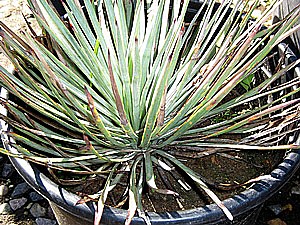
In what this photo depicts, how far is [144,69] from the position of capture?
1.28 m

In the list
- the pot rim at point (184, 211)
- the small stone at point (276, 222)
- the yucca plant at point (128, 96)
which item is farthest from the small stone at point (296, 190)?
the pot rim at point (184, 211)

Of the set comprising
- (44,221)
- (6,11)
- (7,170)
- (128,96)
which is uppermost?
(6,11)

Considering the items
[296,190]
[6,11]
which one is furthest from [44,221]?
[6,11]

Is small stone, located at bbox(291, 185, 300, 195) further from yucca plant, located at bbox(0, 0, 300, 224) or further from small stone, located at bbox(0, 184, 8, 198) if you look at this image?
small stone, located at bbox(0, 184, 8, 198)

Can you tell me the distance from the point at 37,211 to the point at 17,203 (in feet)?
0.28

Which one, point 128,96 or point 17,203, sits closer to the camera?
point 128,96

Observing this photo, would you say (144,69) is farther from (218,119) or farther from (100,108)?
(218,119)

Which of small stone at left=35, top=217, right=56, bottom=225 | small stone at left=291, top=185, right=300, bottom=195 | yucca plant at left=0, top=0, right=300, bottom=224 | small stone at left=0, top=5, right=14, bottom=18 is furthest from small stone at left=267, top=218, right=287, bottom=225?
small stone at left=0, top=5, right=14, bottom=18

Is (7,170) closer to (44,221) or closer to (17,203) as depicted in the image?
(17,203)

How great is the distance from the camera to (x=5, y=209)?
174 cm

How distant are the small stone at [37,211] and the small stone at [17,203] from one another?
4cm

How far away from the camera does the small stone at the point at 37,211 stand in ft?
5.66

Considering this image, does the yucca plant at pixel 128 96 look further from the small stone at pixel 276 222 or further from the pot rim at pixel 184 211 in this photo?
the small stone at pixel 276 222

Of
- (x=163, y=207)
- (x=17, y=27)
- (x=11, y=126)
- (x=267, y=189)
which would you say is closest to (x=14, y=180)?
(x=11, y=126)
